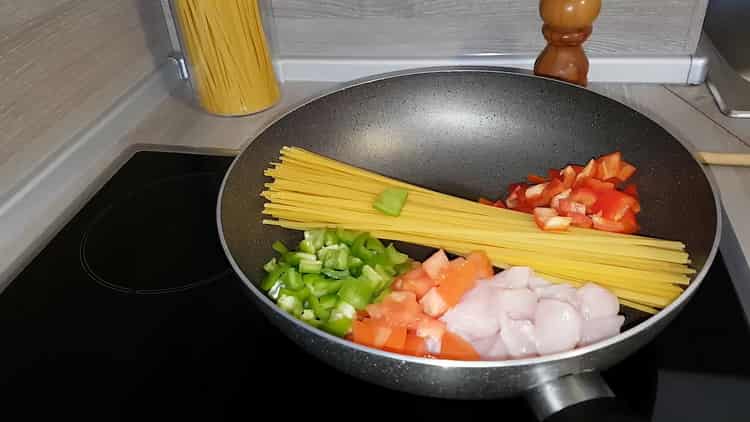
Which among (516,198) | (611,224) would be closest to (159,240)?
(516,198)

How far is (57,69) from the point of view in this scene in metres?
0.98

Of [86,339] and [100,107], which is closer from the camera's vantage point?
[86,339]

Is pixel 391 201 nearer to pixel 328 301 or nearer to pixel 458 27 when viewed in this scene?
pixel 328 301

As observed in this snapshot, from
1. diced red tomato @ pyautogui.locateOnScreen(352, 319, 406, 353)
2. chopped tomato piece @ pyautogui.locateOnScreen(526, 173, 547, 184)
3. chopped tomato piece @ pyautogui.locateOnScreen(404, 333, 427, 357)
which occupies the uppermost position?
diced red tomato @ pyautogui.locateOnScreen(352, 319, 406, 353)

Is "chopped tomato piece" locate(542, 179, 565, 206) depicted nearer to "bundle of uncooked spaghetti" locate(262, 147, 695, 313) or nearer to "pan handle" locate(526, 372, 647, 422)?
"bundle of uncooked spaghetti" locate(262, 147, 695, 313)

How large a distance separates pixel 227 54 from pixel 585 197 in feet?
2.08

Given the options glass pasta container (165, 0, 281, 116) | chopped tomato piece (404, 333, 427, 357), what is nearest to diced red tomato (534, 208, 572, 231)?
chopped tomato piece (404, 333, 427, 357)

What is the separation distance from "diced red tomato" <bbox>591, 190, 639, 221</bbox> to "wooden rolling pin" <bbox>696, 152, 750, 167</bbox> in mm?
193

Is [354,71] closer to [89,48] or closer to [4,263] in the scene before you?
[89,48]

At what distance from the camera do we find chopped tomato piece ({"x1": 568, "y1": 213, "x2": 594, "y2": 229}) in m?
0.81

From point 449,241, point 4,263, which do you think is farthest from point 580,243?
point 4,263

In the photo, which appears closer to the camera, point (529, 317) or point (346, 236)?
point (529, 317)

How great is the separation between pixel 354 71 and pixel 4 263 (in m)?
0.71

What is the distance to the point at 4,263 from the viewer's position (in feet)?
2.89
